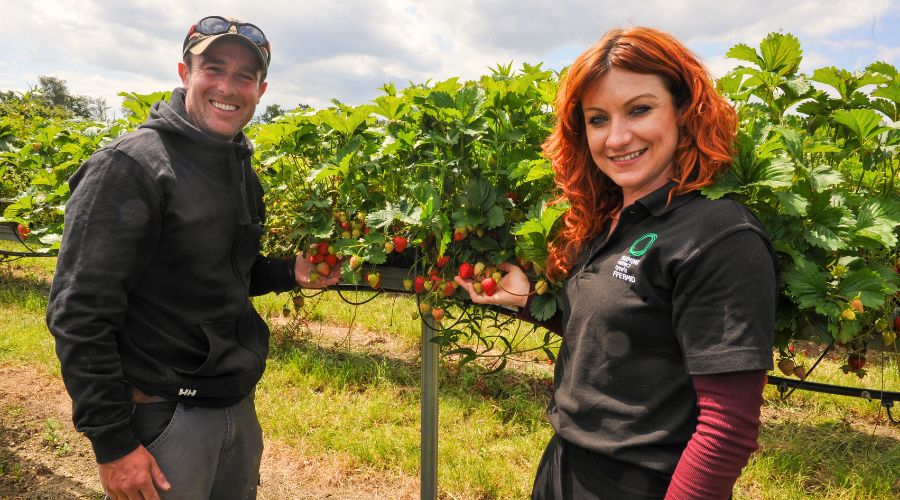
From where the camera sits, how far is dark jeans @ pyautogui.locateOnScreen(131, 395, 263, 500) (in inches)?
74.5

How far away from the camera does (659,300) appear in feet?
4.26

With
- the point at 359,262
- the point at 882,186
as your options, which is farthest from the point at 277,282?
the point at 882,186

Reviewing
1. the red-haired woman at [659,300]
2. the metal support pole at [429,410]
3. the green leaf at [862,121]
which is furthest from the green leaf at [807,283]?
the metal support pole at [429,410]

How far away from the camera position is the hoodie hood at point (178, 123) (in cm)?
190

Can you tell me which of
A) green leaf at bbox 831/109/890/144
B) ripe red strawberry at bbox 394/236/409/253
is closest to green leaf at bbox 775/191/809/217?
green leaf at bbox 831/109/890/144

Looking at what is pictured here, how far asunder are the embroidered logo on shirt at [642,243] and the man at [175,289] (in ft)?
4.34

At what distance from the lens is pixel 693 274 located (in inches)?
48.3

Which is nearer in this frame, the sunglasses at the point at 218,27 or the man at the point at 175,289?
the man at the point at 175,289

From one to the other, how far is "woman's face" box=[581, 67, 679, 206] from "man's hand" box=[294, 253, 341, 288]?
1.23m

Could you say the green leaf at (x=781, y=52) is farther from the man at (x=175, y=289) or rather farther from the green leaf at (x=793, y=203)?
the man at (x=175, y=289)

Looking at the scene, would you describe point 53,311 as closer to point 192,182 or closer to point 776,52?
point 192,182

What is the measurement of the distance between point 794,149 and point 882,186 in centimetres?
38

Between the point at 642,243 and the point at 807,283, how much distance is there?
0.43m

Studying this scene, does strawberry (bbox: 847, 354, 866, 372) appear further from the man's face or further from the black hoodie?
the man's face
